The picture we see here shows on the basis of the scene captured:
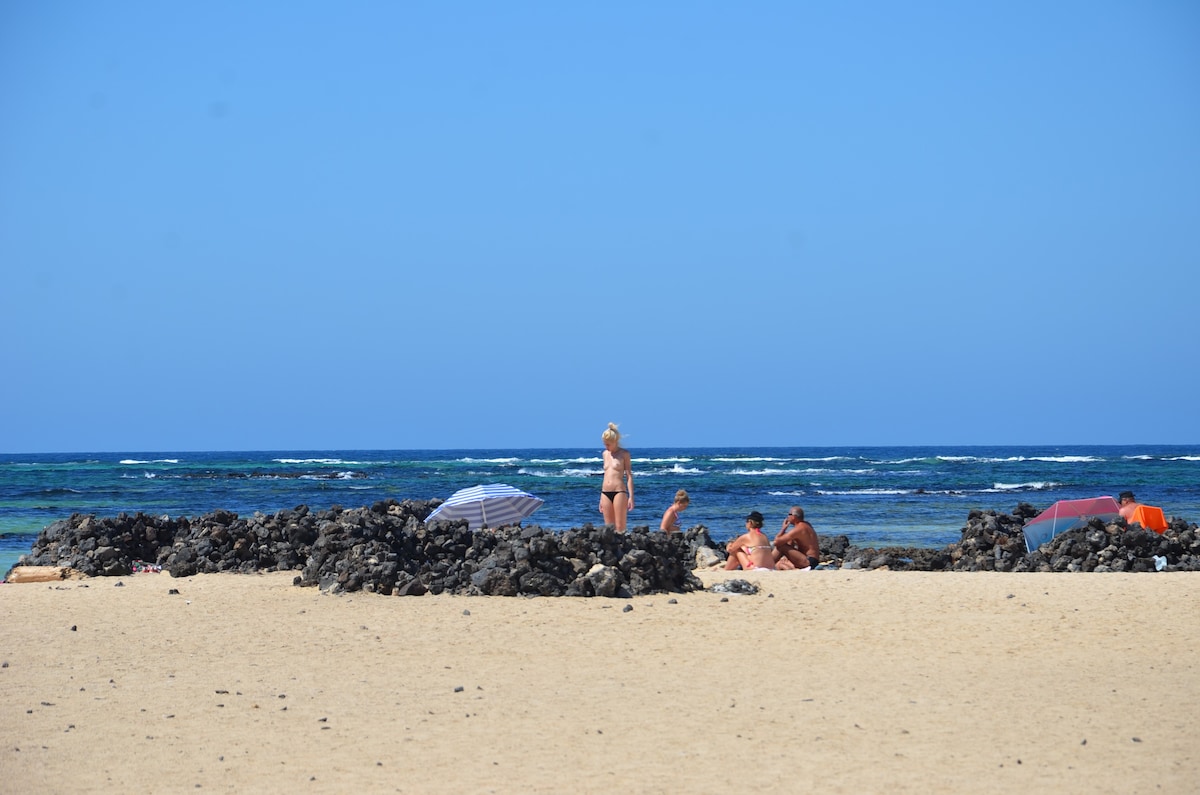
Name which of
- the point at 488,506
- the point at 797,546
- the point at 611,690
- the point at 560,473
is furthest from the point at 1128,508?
the point at 560,473

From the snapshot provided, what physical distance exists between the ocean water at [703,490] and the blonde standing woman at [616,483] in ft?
28.2

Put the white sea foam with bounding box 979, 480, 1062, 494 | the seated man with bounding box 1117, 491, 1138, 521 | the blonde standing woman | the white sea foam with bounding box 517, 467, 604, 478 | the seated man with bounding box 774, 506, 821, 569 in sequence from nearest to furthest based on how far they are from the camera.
→ the blonde standing woman → the seated man with bounding box 774, 506, 821, 569 → the seated man with bounding box 1117, 491, 1138, 521 → the white sea foam with bounding box 979, 480, 1062, 494 → the white sea foam with bounding box 517, 467, 604, 478

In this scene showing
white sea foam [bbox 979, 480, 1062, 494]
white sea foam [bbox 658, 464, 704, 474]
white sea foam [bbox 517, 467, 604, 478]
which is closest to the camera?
white sea foam [bbox 979, 480, 1062, 494]

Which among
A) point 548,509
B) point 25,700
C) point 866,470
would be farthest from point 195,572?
point 866,470

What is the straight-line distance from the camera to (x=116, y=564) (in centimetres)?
1399

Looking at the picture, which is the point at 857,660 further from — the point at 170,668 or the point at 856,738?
the point at 170,668

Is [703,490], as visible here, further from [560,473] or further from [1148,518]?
[1148,518]

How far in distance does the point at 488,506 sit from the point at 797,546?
4.14 meters

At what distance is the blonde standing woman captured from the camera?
1373 centimetres

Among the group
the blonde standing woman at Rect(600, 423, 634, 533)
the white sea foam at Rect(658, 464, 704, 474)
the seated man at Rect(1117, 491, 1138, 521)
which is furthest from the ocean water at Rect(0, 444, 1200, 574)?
the blonde standing woman at Rect(600, 423, 634, 533)

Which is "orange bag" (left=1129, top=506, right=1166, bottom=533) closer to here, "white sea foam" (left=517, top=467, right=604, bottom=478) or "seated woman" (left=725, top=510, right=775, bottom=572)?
"seated woman" (left=725, top=510, right=775, bottom=572)

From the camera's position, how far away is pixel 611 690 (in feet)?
25.2

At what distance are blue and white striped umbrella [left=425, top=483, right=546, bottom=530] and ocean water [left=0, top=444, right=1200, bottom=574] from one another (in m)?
7.65

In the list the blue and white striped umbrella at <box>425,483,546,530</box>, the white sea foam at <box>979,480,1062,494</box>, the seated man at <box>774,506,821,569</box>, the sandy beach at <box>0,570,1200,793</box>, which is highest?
the blue and white striped umbrella at <box>425,483,546,530</box>
